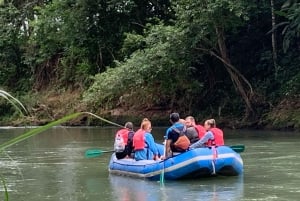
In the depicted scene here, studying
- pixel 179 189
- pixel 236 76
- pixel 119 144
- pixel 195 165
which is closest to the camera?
pixel 179 189

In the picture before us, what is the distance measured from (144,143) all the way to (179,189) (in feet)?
5.33

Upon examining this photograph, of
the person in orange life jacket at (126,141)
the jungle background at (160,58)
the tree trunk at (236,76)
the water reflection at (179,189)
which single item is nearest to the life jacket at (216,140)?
the water reflection at (179,189)

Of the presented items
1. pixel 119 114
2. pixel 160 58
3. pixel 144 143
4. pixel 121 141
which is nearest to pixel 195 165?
pixel 144 143

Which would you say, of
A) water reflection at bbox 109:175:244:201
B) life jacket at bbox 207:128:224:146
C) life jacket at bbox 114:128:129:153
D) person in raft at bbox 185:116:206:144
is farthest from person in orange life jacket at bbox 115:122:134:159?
life jacket at bbox 207:128:224:146

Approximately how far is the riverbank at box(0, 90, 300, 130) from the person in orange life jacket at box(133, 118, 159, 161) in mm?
7361

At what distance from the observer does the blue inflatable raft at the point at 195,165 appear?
34.2 ft

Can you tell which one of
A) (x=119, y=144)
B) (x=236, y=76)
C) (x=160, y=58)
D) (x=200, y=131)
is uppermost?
(x=160, y=58)

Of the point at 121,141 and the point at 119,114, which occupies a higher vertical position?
the point at 119,114

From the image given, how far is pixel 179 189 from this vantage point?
32.7ft

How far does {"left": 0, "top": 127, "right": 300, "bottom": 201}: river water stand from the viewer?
367 inches

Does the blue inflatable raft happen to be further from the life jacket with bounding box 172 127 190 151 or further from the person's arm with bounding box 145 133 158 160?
the person's arm with bounding box 145 133 158 160

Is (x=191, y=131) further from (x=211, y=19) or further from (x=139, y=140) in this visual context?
(x=211, y=19)

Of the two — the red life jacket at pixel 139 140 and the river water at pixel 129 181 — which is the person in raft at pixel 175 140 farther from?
the red life jacket at pixel 139 140

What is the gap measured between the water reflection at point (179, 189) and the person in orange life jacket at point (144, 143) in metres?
0.49
